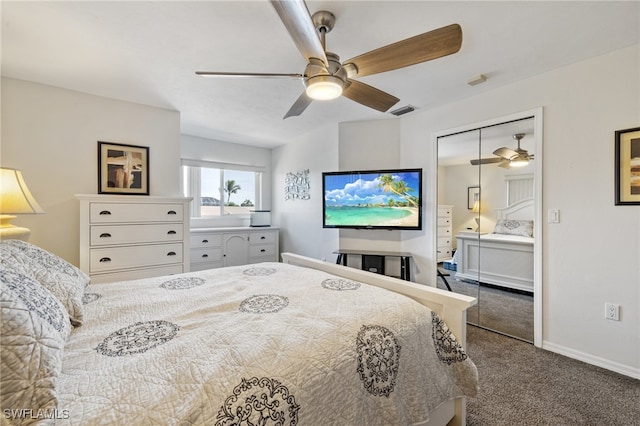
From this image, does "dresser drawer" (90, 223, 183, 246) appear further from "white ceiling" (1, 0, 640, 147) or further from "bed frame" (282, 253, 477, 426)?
"bed frame" (282, 253, 477, 426)

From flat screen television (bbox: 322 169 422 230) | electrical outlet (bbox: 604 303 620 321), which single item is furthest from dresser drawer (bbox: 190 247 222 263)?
electrical outlet (bbox: 604 303 620 321)

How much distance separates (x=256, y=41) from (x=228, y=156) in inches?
120

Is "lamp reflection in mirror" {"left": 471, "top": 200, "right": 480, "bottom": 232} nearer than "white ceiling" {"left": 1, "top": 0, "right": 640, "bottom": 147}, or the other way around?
"white ceiling" {"left": 1, "top": 0, "right": 640, "bottom": 147}

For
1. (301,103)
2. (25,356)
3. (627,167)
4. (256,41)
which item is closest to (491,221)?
(627,167)

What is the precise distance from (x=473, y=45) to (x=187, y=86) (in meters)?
2.46

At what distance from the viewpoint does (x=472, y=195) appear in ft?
9.58

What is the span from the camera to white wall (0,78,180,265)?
2488 mm

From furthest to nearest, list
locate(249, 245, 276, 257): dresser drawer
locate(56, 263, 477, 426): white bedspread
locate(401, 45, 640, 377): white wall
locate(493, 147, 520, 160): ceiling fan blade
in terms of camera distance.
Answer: locate(249, 245, 276, 257): dresser drawer → locate(493, 147, 520, 160): ceiling fan blade → locate(401, 45, 640, 377): white wall → locate(56, 263, 477, 426): white bedspread

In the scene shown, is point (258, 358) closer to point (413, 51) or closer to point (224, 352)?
point (224, 352)

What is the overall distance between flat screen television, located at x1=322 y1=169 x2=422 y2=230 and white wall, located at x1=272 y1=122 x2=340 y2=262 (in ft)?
0.93

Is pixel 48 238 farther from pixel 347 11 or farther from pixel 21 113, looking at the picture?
pixel 347 11

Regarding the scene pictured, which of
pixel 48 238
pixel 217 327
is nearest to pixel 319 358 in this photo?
pixel 217 327

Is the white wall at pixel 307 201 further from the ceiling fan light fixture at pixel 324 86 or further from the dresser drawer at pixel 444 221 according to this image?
the ceiling fan light fixture at pixel 324 86

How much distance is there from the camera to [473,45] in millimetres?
1947
